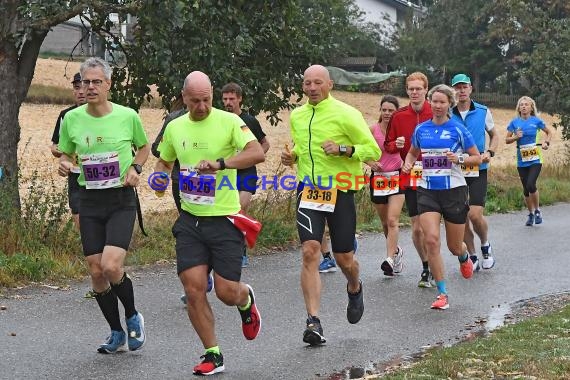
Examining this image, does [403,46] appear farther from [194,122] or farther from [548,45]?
[194,122]

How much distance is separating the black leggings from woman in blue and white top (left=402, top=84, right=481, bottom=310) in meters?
7.56

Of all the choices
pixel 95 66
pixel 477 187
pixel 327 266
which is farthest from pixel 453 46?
pixel 95 66

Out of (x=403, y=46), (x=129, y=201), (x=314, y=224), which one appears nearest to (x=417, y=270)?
(x=314, y=224)

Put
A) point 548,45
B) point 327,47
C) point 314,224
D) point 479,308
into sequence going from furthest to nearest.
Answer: point 548,45 → point 327,47 → point 479,308 → point 314,224

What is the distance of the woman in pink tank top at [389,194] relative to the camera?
11883mm

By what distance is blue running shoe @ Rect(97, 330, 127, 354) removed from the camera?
7756mm

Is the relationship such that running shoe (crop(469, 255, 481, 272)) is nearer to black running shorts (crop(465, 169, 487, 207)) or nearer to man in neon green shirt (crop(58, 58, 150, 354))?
black running shorts (crop(465, 169, 487, 207))

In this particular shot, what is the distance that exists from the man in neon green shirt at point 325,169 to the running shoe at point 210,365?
135 centimetres

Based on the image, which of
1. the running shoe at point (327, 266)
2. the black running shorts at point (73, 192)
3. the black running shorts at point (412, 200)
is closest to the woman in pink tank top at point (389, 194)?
the black running shorts at point (412, 200)

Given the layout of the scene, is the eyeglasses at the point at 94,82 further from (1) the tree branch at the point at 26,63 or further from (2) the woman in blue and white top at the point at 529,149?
(2) the woman in blue and white top at the point at 529,149

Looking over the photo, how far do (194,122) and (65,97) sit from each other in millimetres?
33725

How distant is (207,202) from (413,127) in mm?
4483

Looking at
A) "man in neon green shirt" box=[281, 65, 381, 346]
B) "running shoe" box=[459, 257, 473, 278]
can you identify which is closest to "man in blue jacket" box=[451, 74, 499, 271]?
"running shoe" box=[459, 257, 473, 278]

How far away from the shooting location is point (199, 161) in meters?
7.24
